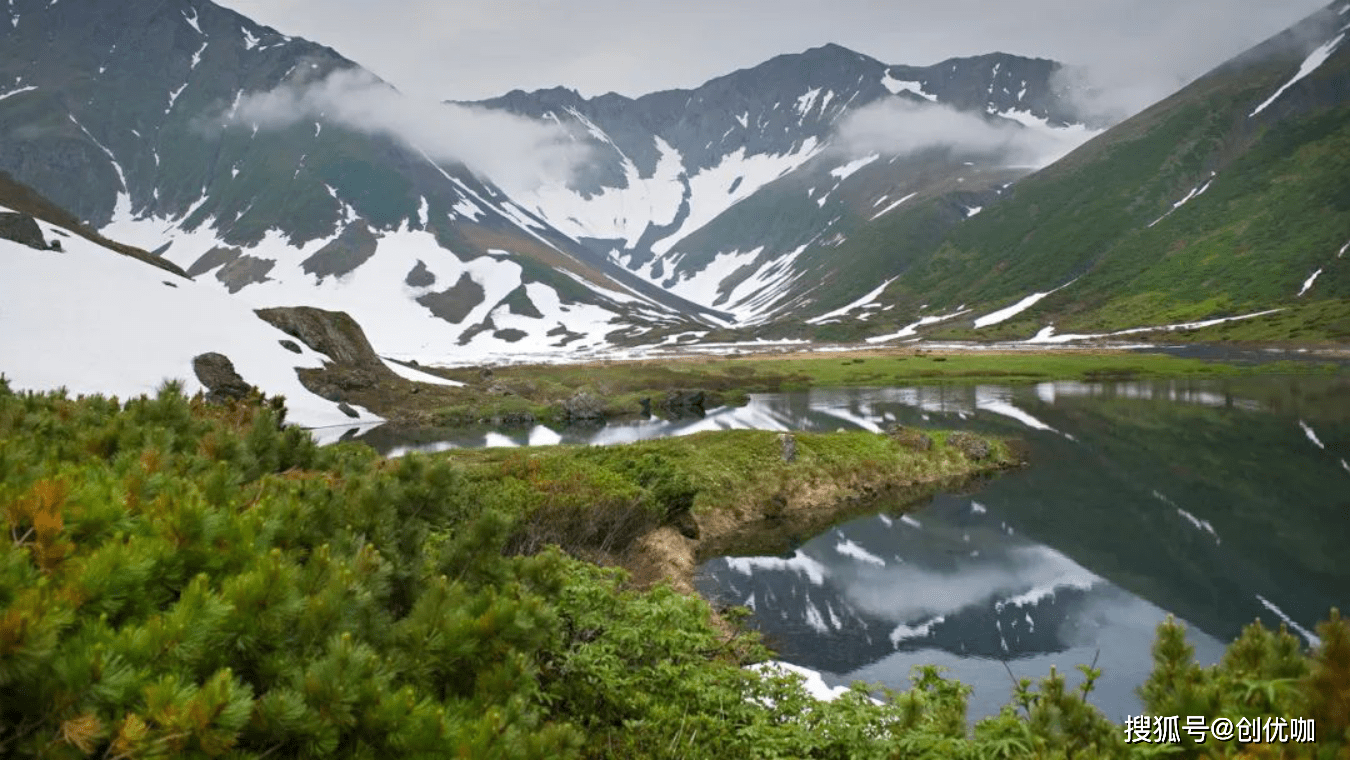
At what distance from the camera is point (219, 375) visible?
187 feet

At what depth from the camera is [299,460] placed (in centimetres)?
924

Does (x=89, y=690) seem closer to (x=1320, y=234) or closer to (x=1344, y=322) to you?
(x=1344, y=322)

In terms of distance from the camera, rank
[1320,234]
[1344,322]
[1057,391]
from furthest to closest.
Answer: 1. [1320,234]
2. [1344,322]
3. [1057,391]

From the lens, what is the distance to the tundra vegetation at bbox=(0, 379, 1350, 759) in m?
3.37

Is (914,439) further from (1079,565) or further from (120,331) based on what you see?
(120,331)

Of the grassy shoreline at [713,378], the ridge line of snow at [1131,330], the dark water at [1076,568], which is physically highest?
the ridge line of snow at [1131,330]

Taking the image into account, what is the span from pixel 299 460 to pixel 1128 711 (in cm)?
1566

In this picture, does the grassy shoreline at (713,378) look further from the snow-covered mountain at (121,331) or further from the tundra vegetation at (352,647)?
the tundra vegetation at (352,647)

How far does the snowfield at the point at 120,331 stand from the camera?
50.6 m

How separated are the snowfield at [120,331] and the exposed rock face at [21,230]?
1.42 meters

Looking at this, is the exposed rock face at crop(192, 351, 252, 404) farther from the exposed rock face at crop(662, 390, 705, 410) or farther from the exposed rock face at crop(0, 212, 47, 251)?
the exposed rock face at crop(662, 390, 705, 410)

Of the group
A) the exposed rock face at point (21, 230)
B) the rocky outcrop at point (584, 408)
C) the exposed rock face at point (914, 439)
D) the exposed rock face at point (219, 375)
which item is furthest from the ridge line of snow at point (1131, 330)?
the exposed rock face at point (21, 230)

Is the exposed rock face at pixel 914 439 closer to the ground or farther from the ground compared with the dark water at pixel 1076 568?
farther from the ground

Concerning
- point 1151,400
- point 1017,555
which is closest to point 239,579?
point 1017,555
